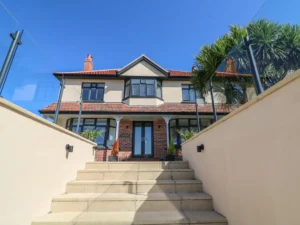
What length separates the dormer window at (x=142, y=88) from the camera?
992 centimetres

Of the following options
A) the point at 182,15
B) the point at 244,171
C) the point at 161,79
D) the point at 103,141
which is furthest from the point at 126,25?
the point at 244,171

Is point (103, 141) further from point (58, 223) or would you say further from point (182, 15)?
point (182, 15)

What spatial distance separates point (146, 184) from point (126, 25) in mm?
7357

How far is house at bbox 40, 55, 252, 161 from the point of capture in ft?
28.5

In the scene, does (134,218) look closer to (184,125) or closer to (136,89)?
(184,125)

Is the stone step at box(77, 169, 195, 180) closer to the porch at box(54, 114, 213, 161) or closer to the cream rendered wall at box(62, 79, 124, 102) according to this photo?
the porch at box(54, 114, 213, 161)

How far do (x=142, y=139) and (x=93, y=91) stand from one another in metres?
4.76

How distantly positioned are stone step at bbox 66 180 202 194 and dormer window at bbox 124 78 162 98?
7301 millimetres

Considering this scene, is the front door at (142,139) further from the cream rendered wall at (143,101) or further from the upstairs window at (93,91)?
the upstairs window at (93,91)

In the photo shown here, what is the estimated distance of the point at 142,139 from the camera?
907 cm

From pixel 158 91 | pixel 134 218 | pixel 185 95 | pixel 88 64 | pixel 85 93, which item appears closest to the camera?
pixel 134 218

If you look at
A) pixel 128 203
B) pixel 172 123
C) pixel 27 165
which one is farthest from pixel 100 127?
pixel 27 165

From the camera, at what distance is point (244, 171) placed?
177 centimetres

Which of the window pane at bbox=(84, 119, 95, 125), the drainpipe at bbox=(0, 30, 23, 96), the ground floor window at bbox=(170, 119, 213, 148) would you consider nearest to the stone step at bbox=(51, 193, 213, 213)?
the drainpipe at bbox=(0, 30, 23, 96)
